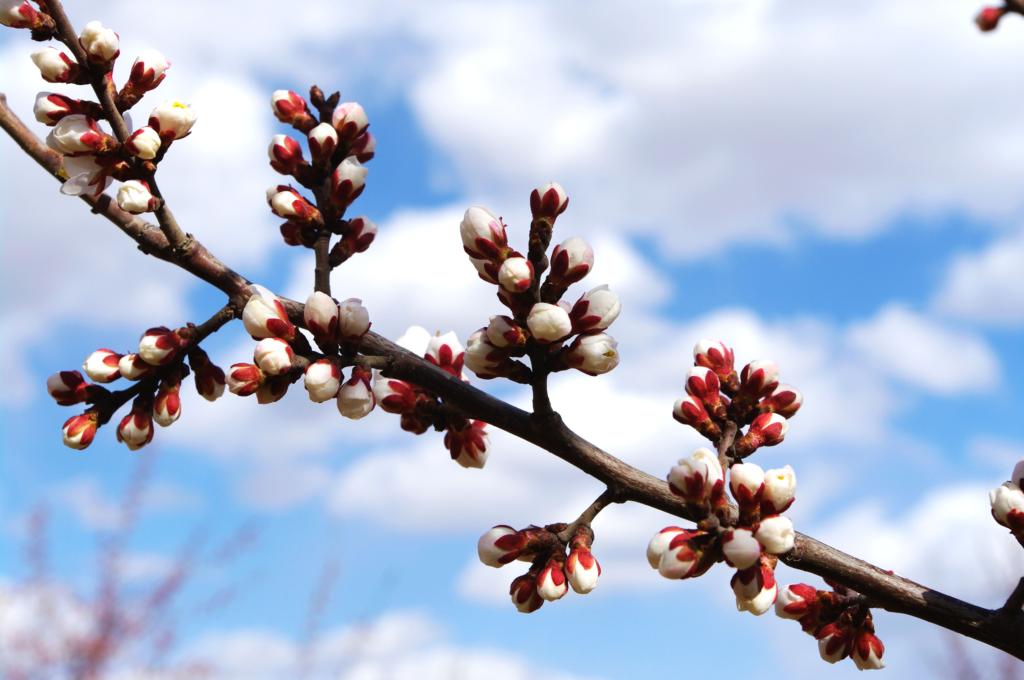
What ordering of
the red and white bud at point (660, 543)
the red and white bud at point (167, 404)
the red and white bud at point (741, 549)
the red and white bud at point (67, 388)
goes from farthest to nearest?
1. the red and white bud at point (67, 388)
2. the red and white bud at point (167, 404)
3. the red and white bud at point (660, 543)
4. the red and white bud at point (741, 549)

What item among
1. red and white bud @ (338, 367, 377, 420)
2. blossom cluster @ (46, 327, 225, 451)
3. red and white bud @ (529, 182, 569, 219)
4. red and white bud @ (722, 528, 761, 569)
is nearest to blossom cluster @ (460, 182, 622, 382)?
red and white bud @ (529, 182, 569, 219)

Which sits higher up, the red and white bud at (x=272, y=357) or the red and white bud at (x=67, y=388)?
the red and white bud at (x=67, y=388)

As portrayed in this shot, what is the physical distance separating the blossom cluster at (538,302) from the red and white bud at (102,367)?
0.92 meters

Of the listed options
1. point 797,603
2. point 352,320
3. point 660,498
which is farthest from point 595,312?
point 797,603

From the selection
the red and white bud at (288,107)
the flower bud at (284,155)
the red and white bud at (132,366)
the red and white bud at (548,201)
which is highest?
the red and white bud at (288,107)

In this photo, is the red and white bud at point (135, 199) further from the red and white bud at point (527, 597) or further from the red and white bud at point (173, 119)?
the red and white bud at point (527, 597)

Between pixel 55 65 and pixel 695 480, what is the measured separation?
183cm

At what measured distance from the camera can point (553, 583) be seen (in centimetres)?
240

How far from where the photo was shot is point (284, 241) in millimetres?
2779

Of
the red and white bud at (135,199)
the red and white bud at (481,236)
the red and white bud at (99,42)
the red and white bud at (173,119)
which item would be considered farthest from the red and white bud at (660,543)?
the red and white bud at (99,42)

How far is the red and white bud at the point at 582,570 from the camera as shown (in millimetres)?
2369

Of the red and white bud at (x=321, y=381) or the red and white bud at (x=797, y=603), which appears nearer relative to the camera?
the red and white bud at (x=321, y=381)

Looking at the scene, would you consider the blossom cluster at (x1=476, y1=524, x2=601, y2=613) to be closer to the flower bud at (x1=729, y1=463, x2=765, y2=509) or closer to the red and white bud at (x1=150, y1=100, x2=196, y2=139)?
the flower bud at (x1=729, y1=463, x2=765, y2=509)

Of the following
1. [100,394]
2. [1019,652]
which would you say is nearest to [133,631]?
[100,394]
